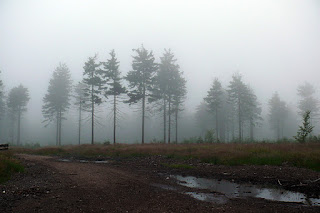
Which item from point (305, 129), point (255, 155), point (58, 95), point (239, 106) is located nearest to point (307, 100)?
point (239, 106)

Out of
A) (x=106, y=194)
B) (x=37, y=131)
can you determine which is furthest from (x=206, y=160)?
(x=37, y=131)

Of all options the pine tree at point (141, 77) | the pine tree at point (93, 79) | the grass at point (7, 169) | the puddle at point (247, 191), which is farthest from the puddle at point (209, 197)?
the pine tree at point (93, 79)

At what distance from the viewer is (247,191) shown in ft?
26.9

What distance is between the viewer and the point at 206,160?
583 inches

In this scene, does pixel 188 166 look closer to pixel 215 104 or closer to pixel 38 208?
pixel 38 208

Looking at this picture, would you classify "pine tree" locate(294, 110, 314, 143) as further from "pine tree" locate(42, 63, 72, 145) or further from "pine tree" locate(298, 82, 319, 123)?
"pine tree" locate(42, 63, 72, 145)

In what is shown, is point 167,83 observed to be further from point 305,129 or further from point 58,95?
point 58,95

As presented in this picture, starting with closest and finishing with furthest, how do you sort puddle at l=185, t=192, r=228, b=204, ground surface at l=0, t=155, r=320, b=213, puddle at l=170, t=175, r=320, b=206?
ground surface at l=0, t=155, r=320, b=213
puddle at l=185, t=192, r=228, b=204
puddle at l=170, t=175, r=320, b=206

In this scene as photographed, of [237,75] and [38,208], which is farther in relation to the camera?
[237,75]

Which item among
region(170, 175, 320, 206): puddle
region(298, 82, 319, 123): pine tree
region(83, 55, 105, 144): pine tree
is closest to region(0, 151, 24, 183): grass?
region(170, 175, 320, 206): puddle

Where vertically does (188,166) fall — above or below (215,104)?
below

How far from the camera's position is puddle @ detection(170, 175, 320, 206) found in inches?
275

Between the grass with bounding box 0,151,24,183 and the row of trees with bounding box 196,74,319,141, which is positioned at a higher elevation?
the row of trees with bounding box 196,74,319,141

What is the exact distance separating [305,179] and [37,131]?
87241 millimetres
